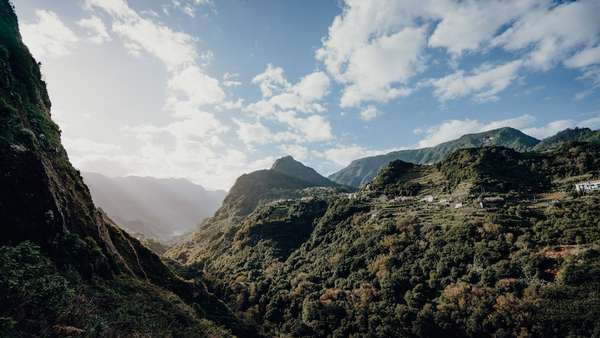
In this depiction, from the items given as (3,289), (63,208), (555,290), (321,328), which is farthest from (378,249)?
(3,289)

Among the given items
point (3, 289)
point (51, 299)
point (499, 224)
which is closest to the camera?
point (3, 289)

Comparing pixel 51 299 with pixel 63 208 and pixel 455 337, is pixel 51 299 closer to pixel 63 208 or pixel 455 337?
pixel 63 208

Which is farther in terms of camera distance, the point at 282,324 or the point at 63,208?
the point at 282,324

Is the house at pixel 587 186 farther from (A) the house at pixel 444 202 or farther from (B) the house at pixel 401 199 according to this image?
(B) the house at pixel 401 199

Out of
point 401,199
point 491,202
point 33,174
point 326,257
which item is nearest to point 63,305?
point 33,174

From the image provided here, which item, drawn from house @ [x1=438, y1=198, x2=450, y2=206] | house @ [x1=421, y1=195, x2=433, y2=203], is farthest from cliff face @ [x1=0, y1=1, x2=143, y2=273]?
house @ [x1=421, y1=195, x2=433, y2=203]

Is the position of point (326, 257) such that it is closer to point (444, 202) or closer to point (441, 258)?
point (441, 258)

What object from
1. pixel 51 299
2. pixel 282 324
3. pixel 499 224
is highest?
pixel 51 299
